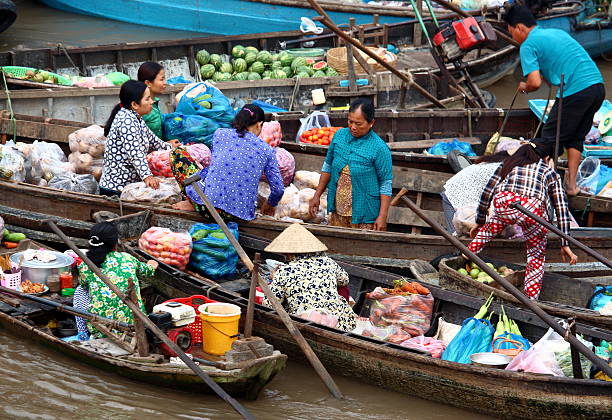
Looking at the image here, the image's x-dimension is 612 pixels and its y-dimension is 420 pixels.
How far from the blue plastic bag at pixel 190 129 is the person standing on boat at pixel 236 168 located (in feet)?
3.85

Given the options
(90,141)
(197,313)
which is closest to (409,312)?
(197,313)

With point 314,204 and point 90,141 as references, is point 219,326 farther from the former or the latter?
point 90,141

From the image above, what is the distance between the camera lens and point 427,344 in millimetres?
5387

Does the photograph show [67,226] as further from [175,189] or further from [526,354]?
[526,354]

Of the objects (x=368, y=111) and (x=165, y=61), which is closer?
(x=368, y=111)

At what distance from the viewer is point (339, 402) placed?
5.30 m

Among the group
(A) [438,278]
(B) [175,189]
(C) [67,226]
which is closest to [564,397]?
(A) [438,278]

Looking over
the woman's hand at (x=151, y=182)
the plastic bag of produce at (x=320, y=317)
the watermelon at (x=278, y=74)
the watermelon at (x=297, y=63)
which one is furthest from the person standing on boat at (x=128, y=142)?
the watermelon at (x=297, y=63)

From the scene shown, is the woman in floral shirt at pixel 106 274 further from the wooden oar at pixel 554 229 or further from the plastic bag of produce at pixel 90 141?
the wooden oar at pixel 554 229

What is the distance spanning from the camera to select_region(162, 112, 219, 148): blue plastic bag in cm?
759

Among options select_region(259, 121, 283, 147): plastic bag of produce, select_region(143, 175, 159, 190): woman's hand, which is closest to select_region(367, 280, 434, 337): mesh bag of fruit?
select_region(143, 175, 159, 190): woman's hand

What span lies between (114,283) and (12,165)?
2.38 metres

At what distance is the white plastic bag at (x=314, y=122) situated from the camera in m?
8.59

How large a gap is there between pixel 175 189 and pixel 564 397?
3485mm
